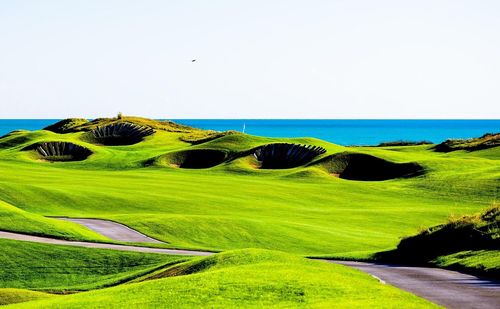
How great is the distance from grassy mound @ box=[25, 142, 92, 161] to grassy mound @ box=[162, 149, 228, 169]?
518 inches

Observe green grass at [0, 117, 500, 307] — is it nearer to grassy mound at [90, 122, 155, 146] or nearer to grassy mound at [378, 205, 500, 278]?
grassy mound at [378, 205, 500, 278]

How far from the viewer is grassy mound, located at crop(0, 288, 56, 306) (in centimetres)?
3152

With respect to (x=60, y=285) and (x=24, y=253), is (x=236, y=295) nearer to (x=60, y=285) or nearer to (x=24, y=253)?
(x=60, y=285)

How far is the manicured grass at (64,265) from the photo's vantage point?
39.2 m

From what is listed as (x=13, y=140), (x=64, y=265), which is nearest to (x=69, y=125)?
(x=13, y=140)

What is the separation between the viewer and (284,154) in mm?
103438

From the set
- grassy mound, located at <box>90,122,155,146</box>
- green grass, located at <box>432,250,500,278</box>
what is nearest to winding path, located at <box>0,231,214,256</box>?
green grass, located at <box>432,250,500,278</box>

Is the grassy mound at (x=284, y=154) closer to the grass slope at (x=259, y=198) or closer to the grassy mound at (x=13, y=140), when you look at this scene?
the grass slope at (x=259, y=198)

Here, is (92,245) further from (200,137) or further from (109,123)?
(109,123)

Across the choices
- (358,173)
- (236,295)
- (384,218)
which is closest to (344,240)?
(384,218)

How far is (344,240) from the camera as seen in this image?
5059 centimetres

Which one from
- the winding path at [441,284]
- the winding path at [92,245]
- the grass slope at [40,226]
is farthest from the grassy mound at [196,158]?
the winding path at [441,284]

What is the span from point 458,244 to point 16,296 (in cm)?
1747

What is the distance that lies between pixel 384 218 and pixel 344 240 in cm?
1225
